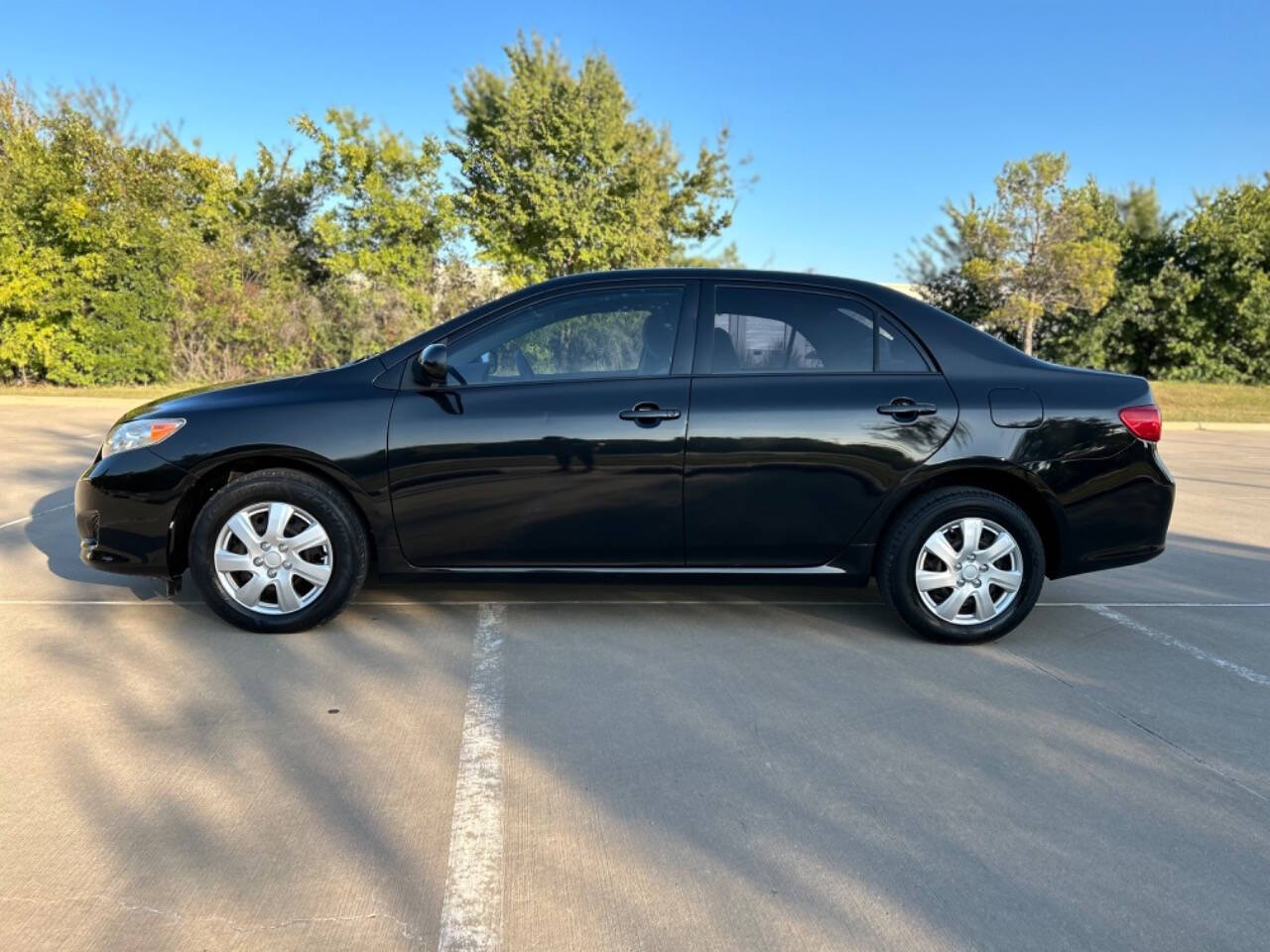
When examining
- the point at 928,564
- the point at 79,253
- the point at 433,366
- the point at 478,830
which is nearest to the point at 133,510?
the point at 433,366

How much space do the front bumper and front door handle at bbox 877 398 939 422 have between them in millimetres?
3221

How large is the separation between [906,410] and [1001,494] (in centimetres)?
66

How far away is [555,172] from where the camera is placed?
2016 cm

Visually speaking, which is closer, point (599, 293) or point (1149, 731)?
point (1149, 731)

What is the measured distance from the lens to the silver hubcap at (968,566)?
14.2 ft

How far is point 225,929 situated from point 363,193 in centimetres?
2146

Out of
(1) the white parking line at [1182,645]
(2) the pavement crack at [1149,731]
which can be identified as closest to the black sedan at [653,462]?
(2) the pavement crack at [1149,731]

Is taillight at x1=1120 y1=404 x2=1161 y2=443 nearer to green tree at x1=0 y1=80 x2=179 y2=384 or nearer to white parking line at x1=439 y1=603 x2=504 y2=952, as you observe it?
white parking line at x1=439 y1=603 x2=504 y2=952

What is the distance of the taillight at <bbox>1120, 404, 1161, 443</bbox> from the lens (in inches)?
172

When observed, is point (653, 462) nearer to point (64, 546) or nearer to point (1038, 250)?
point (64, 546)

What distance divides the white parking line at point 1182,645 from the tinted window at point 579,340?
8.95ft

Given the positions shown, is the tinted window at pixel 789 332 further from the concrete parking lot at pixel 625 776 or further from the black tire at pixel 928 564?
the concrete parking lot at pixel 625 776

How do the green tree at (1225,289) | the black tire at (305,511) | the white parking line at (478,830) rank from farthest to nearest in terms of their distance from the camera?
the green tree at (1225,289) < the black tire at (305,511) < the white parking line at (478,830)

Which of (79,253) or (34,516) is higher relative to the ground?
(79,253)
